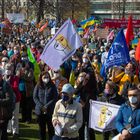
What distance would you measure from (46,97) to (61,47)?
202 cm

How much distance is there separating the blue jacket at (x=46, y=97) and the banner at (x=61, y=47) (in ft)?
4.57

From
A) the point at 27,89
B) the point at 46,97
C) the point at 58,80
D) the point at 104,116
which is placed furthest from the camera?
the point at 27,89

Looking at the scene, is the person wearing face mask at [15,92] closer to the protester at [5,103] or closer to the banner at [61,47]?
the banner at [61,47]

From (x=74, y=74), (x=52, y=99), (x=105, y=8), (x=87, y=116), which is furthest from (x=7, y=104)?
(x=105, y=8)

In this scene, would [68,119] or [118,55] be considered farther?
[118,55]

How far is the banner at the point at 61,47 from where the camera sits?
11070 millimetres

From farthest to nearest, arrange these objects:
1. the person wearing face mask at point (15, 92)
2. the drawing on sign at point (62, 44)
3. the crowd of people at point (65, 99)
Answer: the drawing on sign at point (62, 44) < the person wearing face mask at point (15, 92) < the crowd of people at point (65, 99)

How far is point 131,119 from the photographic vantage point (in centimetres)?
685

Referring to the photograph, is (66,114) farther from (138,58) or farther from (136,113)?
(138,58)

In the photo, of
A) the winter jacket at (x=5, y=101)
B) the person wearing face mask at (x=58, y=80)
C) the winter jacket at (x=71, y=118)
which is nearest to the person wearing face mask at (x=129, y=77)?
the person wearing face mask at (x=58, y=80)

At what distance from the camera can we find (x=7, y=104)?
8.95 metres

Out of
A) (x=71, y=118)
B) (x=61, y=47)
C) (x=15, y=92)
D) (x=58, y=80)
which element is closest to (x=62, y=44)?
(x=61, y=47)

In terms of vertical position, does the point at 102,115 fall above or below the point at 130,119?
below

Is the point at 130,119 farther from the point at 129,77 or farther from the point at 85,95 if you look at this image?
the point at 129,77
